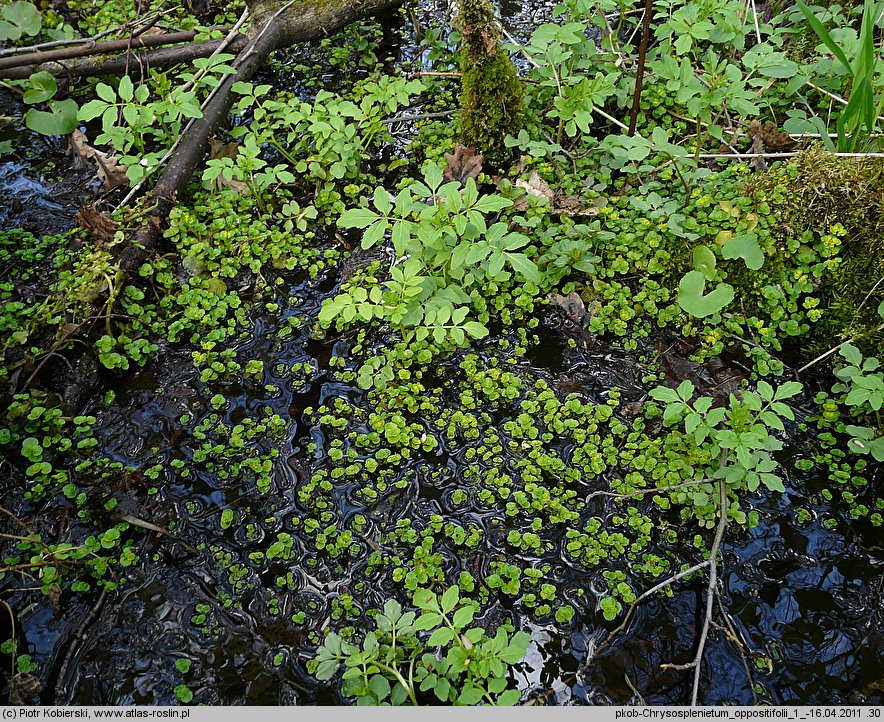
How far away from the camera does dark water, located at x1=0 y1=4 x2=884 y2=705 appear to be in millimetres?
2328

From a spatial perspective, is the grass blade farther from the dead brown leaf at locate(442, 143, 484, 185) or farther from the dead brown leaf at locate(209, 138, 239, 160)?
the dead brown leaf at locate(209, 138, 239, 160)

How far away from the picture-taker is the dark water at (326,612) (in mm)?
2328

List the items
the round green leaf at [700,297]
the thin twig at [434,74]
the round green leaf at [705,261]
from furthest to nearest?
the thin twig at [434,74] < the round green leaf at [705,261] < the round green leaf at [700,297]

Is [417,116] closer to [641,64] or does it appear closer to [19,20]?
[641,64]

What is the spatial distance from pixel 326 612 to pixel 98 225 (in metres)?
2.42

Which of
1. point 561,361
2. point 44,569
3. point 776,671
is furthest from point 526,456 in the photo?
point 44,569

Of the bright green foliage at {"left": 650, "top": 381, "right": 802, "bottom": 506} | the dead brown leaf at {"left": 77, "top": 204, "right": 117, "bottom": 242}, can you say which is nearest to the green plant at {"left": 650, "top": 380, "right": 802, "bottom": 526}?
the bright green foliage at {"left": 650, "top": 381, "right": 802, "bottom": 506}

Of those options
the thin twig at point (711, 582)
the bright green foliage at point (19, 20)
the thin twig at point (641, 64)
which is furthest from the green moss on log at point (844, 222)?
the bright green foliage at point (19, 20)

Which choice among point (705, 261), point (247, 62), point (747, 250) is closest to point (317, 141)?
point (247, 62)

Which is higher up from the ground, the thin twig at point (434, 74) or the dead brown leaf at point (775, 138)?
the thin twig at point (434, 74)

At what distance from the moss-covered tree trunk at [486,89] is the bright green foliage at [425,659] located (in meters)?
2.60

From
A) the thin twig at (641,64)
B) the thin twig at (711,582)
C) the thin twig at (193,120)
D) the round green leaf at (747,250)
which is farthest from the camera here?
the thin twig at (193,120)

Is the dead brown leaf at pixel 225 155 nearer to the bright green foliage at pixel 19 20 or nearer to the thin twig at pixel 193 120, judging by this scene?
the thin twig at pixel 193 120

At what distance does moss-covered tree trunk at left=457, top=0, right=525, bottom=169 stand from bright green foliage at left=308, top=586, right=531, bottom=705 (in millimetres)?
2603
